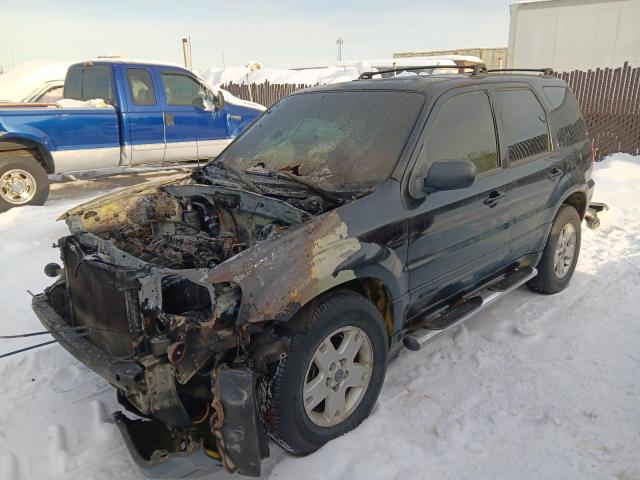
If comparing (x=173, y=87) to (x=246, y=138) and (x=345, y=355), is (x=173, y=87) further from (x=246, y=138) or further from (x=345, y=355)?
(x=345, y=355)

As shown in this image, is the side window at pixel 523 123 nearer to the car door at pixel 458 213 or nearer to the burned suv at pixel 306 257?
the burned suv at pixel 306 257

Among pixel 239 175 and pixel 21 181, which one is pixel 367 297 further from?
pixel 21 181

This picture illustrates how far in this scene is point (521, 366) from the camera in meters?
3.64

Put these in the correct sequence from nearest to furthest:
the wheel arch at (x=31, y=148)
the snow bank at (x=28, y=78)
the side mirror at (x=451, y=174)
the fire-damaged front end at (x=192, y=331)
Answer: the fire-damaged front end at (x=192, y=331) < the side mirror at (x=451, y=174) < the wheel arch at (x=31, y=148) < the snow bank at (x=28, y=78)

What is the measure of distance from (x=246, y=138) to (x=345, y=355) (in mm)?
2110

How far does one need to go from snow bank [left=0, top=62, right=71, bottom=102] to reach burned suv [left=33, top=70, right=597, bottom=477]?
935 centimetres

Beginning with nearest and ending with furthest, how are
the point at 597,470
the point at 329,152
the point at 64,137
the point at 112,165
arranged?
the point at 597,470
the point at 329,152
the point at 64,137
the point at 112,165

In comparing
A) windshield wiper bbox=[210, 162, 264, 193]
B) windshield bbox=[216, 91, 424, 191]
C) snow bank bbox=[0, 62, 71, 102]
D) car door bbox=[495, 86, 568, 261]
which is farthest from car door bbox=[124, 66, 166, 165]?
car door bbox=[495, 86, 568, 261]

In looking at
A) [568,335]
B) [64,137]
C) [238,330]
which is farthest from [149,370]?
[64,137]

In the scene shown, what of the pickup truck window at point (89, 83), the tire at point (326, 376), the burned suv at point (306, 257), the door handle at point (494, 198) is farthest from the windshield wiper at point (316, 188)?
the pickup truck window at point (89, 83)

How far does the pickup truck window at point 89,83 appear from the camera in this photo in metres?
8.26

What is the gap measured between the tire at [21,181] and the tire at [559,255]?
6.62 meters

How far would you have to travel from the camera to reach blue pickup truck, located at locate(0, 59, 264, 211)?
727cm

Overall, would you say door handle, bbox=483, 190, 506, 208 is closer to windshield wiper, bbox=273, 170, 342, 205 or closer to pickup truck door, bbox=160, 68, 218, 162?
windshield wiper, bbox=273, 170, 342, 205
